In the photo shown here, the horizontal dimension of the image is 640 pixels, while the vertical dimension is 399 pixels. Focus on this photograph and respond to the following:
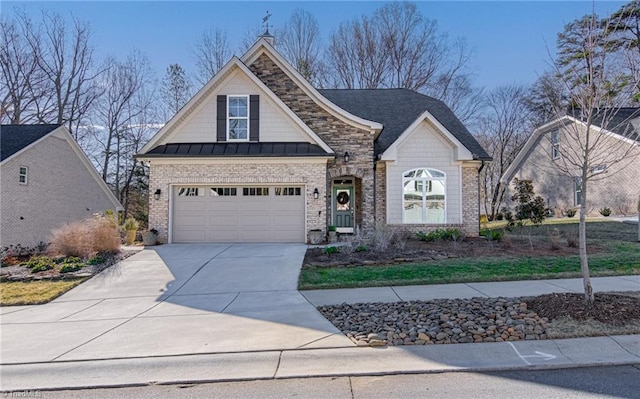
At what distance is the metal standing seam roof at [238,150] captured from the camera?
46.8ft

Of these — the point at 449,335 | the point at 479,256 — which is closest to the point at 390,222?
the point at 479,256

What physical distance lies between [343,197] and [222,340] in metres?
12.5

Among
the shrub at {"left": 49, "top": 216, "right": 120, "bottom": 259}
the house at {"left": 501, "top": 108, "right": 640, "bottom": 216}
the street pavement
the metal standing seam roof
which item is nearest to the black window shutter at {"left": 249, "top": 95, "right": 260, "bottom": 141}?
the metal standing seam roof

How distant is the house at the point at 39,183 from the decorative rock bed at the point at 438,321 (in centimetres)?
1743

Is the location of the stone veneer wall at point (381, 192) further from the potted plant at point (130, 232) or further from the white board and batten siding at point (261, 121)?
the potted plant at point (130, 232)

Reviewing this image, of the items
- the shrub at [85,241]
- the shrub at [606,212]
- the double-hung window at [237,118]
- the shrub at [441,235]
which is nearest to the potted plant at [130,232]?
the shrub at [85,241]

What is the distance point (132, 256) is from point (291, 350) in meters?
9.23

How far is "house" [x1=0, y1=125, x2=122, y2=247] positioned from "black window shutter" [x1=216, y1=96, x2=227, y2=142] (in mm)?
9982

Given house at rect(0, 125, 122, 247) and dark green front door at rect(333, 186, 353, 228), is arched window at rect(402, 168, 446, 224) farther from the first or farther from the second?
house at rect(0, 125, 122, 247)

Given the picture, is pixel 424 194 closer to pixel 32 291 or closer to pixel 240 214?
pixel 240 214

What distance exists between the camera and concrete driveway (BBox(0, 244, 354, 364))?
5.10 metres

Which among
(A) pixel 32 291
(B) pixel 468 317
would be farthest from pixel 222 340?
(A) pixel 32 291

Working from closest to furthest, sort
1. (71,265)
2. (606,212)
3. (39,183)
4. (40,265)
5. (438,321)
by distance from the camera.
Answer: (438,321) < (71,265) < (40,265) < (39,183) < (606,212)

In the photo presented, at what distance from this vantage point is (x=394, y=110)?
19469 millimetres
